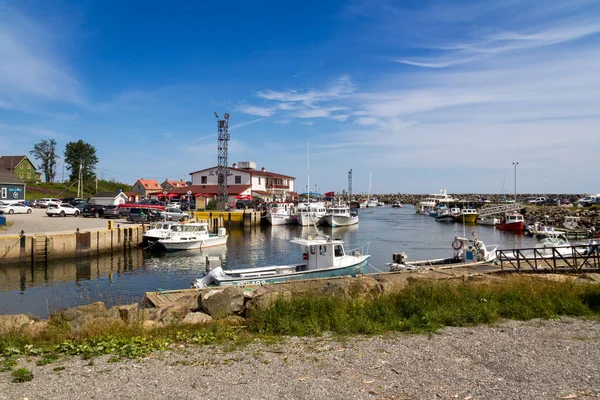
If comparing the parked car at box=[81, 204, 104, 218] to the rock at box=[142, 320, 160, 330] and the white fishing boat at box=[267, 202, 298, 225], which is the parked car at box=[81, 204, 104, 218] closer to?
the white fishing boat at box=[267, 202, 298, 225]

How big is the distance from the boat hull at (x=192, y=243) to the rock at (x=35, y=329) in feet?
88.2

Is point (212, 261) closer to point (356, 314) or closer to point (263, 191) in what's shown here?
point (356, 314)

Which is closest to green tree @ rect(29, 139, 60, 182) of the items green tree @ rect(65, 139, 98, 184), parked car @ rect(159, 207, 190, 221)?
green tree @ rect(65, 139, 98, 184)

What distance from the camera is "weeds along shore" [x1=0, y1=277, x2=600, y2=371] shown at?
331 inches

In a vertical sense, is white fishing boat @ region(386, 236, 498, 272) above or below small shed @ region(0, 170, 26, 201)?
below

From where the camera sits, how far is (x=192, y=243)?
38.0m

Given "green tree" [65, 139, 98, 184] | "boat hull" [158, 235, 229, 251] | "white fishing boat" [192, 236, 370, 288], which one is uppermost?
"green tree" [65, 139, 98, 184]

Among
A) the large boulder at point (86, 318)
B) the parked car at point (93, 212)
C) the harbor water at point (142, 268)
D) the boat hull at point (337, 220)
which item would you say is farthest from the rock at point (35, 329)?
the boat hull at point (337, 220)

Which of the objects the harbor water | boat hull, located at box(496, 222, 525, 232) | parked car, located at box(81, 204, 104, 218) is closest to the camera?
the harbor water

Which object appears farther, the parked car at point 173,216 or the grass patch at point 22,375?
the parked car at point 173,216

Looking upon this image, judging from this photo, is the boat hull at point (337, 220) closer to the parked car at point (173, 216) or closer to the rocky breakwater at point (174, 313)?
the parked car at point (173, 216)

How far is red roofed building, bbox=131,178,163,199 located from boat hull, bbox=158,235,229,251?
2249 inches

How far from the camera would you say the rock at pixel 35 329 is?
30.1 feet

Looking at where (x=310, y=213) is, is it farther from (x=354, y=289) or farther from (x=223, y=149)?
(x=354, y=289)
